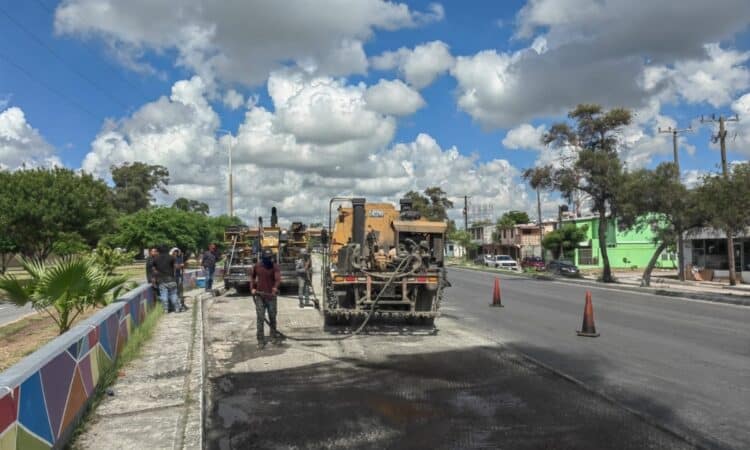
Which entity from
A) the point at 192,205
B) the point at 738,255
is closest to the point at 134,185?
the point at 192,205

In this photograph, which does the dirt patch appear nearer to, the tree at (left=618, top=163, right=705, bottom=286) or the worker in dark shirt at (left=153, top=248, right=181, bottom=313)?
the worker in dark shirt at (left=153, top=248, right=181, bottom=313)

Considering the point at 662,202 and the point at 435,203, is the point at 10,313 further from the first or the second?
the point at 435,203

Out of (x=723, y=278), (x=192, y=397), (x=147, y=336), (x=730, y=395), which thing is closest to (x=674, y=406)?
(x=730, y=395)

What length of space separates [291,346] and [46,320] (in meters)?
9.29

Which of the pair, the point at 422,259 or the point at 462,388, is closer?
the point at 462,388

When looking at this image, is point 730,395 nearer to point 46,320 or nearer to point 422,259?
point 422,259

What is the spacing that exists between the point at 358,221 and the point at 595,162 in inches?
1009

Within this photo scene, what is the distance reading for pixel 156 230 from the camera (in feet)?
175

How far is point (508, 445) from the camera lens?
579 cm

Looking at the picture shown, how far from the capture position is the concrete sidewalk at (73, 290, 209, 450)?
575cm

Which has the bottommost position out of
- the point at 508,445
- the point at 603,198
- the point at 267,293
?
the point at 508,445

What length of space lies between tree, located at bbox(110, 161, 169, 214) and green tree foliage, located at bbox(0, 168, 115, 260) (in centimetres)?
5455

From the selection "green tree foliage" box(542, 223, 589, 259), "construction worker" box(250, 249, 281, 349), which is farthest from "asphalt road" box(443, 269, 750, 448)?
"green tree foliage" box(542, 223, 589, 259)

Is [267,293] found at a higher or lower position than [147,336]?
higher
